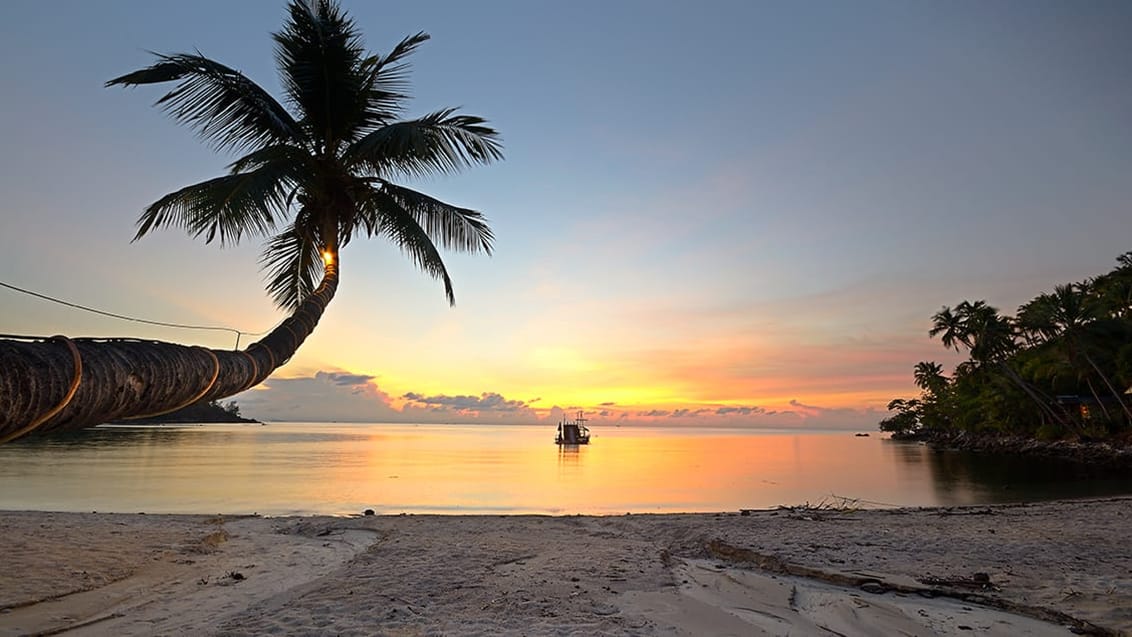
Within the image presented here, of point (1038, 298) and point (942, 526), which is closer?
point (942, 526)

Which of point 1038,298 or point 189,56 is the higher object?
point 1038,298

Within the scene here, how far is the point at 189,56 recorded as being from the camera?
6.27 metres

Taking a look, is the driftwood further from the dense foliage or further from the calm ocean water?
the dense foliage

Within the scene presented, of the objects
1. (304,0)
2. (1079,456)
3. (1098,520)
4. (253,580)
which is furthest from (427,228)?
(1079,456)

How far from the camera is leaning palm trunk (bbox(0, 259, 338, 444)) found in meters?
2.59

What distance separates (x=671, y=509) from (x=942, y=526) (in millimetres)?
11312

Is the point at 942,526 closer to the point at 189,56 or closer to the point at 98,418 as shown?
the point at 98,418

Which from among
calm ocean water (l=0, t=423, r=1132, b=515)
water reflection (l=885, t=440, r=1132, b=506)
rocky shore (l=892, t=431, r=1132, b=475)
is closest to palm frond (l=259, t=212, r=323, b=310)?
calm ocean water (l=0, t=423, r=1132, b=515)

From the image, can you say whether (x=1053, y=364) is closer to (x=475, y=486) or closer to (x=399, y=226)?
(x=475, y=486)

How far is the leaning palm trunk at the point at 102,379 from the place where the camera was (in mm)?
2592

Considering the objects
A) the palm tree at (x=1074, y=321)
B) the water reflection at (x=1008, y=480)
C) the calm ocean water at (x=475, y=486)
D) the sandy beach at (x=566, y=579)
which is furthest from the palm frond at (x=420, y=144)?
the palm tree at (x=1074, y=321)

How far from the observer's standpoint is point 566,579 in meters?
6.59

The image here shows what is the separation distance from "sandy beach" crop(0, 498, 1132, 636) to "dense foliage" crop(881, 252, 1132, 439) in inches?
1552

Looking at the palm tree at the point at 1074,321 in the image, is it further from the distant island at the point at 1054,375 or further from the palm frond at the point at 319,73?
the palm frond at the point at 319,73
